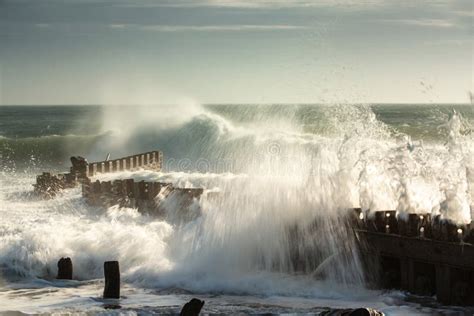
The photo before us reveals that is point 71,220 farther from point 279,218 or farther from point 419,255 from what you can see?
point 419,255

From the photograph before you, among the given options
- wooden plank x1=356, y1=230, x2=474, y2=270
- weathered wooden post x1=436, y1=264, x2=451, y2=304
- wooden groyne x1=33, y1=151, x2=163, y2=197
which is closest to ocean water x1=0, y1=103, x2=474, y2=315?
weathered wooden post x1=436, y1=264, x2=451, y2=304

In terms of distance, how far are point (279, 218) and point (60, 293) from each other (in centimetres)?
496

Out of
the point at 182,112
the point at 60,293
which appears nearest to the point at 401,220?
the point at 60,293

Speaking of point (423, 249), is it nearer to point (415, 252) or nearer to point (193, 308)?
point (415, 252)

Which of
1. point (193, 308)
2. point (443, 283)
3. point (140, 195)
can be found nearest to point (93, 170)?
point (140, 195)

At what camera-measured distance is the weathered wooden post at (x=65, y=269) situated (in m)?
20.1

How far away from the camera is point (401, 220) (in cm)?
1739

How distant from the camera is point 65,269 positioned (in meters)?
20.1

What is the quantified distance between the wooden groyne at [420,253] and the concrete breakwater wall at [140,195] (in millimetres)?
6624

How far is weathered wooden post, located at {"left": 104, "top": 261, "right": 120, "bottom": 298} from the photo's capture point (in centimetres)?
1759

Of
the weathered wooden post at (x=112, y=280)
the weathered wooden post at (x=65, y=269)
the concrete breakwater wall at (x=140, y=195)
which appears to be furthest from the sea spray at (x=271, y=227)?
the weathered wooden post at (x=112, y=280)

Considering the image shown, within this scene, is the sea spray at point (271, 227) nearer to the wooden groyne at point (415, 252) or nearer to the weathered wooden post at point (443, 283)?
the wooden groyne at point (415, 252)

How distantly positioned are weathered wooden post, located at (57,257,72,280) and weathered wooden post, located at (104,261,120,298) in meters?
2.42

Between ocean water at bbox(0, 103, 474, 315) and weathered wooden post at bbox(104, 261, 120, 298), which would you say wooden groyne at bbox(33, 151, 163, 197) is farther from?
weathered wooden post at bbox(104, 261, 120, 298)
